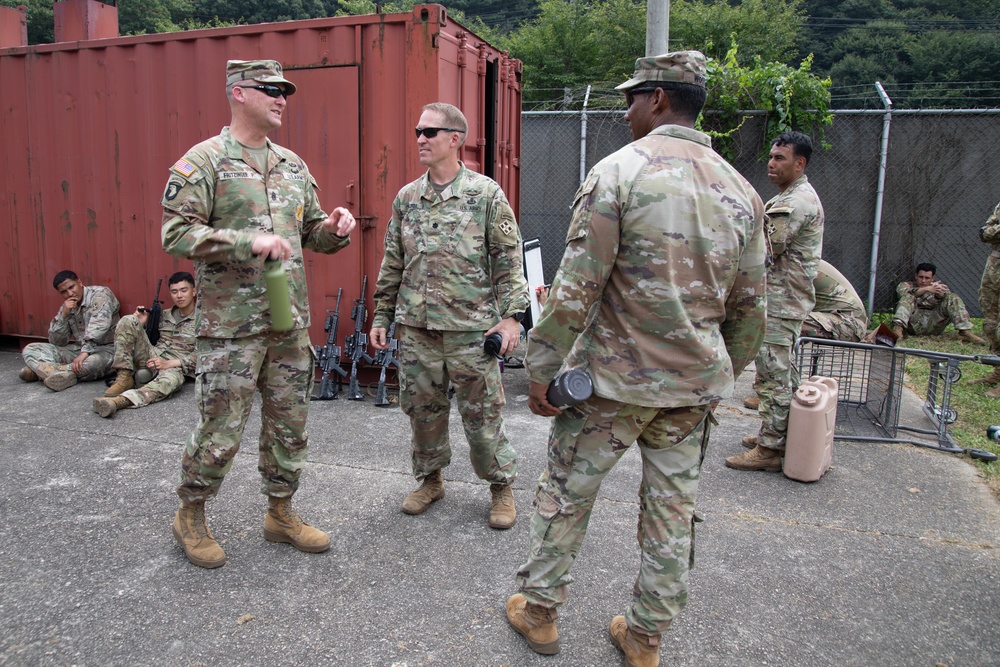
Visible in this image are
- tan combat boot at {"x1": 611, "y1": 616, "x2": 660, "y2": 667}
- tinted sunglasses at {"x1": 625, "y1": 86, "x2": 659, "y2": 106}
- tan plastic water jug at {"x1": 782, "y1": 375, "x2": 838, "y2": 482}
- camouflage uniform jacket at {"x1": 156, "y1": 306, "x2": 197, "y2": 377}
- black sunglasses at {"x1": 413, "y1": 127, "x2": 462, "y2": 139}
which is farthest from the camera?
camouflage uniform jacket at {"x1": 156, "y1": 306, "x2": 197, "y2": 377}

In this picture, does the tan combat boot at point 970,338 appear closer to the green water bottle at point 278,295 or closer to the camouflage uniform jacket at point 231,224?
the camouflage uniform jacket at point 231,224

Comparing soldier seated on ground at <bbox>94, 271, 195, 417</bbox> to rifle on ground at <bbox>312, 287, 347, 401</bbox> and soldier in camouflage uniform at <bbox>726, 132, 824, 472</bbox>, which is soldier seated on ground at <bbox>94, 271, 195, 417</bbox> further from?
soldier in camouflage uniform at <bbox>726, 132, 824, 472</bbox>

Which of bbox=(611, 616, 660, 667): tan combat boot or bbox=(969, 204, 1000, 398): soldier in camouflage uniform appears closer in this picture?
bbox=(611, 616, 660, 667): tan combat boot

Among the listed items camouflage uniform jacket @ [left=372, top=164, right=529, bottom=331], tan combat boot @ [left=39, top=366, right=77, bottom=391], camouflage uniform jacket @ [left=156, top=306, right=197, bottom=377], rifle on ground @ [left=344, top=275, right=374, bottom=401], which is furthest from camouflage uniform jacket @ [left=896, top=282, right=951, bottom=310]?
tan combat boot @ [left=39, top=366, right=77, bottom=391]

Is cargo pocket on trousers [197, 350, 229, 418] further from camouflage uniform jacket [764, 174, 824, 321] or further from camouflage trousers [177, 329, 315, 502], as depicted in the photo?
camouflage uniform jacket [764, 174, 824, 321]

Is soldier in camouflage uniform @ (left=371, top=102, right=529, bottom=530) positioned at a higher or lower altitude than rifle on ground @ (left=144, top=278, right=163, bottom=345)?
higher

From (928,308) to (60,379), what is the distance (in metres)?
9.02

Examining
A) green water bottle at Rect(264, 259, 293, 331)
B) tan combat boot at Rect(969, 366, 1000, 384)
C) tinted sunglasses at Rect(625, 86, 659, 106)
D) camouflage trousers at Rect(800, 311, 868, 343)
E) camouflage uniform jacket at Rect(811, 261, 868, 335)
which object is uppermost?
tinted sunglasses at Rect(625, 86, 659, 106)

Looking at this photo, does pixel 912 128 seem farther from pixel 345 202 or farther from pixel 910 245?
pixel 345 202

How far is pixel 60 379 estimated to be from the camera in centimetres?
582

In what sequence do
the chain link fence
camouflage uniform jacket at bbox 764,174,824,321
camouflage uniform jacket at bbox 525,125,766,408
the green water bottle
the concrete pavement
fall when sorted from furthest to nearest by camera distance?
the chain link fence, camouflage uniform jacket at bbox 764,174,824,321, the green water bottle, the concrete pavement, camouflage uniform jacket at bbox 525,125,766,408

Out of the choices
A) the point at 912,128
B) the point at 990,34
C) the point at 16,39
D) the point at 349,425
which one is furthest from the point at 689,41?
the point at 349,425

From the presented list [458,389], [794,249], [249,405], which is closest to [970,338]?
[794,249]

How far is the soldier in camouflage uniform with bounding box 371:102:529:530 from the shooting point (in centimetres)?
341
